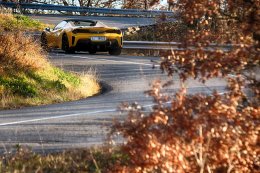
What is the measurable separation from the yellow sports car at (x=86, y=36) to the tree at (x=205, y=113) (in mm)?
16693

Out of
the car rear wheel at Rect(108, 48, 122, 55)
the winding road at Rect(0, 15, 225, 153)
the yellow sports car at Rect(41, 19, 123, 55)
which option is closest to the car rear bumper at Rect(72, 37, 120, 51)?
the yellow sports car at Rect(41, 19, 123, 55)

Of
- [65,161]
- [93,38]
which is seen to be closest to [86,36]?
[93,38]

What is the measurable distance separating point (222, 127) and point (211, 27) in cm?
143

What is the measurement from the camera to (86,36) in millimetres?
23062

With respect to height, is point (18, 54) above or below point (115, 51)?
above

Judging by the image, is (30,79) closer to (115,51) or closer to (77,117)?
(77,117)

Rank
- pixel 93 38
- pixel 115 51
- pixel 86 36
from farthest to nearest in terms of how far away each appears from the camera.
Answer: pixel 115 51, pixel 93 38, pixel 86 36

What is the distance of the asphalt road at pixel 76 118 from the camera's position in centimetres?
893

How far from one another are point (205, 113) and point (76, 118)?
5762mm

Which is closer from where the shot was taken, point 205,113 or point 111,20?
point 205,113

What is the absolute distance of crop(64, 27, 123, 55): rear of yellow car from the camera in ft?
75.8

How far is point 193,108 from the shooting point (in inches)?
225

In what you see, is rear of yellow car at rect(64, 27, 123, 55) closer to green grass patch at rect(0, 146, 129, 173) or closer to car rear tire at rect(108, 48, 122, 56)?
car rear tire at rect(108, 48, 122, 56)

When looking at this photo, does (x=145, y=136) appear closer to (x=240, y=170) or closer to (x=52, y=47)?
(x=240, y=170)
